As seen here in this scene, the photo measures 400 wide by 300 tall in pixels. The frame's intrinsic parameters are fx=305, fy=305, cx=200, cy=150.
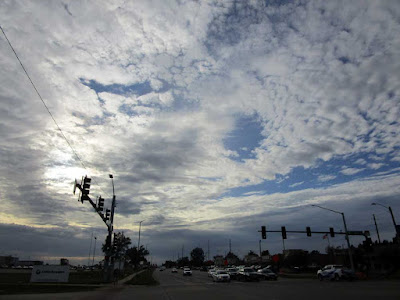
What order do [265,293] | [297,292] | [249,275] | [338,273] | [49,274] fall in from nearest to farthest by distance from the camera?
[297,292]
[265,293]
[338,273]
[49,274]
[249,275]

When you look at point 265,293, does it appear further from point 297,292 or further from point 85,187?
point 85,187

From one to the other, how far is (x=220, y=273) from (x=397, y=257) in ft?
106

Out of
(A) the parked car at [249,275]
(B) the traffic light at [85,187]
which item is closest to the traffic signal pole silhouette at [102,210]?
(B) the traffic light at [85,187]


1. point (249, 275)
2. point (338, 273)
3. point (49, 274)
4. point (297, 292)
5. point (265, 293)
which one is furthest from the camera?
point (249, 275)

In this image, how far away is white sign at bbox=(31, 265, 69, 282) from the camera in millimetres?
33875

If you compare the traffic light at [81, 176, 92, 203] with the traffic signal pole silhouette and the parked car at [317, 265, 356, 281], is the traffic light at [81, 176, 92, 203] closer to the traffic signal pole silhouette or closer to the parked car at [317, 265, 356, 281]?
the traffic signal pole silhouette

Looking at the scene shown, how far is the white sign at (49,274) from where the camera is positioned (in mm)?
33875

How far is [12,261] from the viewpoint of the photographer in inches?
7407

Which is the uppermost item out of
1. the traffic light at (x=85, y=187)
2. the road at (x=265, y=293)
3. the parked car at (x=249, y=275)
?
the traffic light at (x=85, y=187)

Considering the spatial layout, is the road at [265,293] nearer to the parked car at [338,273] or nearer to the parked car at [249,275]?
the parked car at [338,273]

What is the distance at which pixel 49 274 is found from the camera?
34781 mm

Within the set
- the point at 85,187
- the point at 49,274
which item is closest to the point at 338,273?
the point at 85,187

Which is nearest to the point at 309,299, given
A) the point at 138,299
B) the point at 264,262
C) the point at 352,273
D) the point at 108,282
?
the point at 138,299

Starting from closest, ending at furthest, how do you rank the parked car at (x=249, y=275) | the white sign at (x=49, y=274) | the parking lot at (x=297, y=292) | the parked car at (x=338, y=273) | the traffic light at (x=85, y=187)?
the parking lot at (x=297, y=292) < the traffic light at (x=85, y=187) < the parked car at (x=338, y=273) < the white sign at (x=49, y=274) < the parked car at (x=249, y=275)
